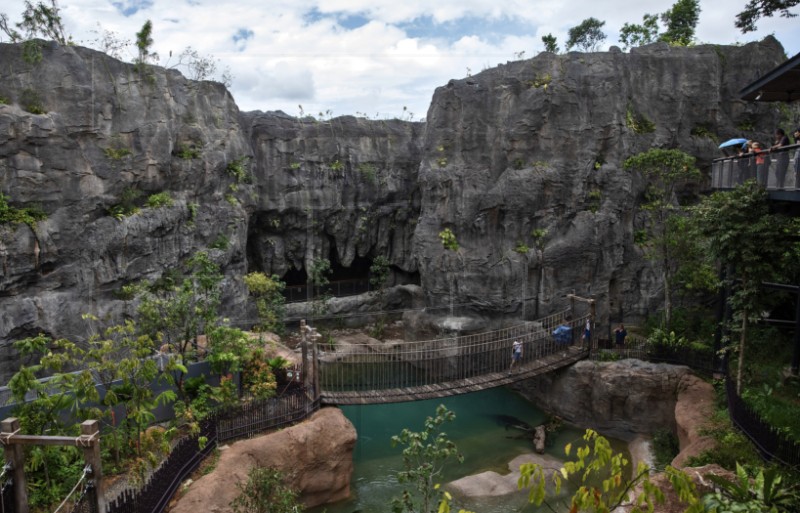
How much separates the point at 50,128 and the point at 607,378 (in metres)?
19.5

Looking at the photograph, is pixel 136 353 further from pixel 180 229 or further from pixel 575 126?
pixel 575 126

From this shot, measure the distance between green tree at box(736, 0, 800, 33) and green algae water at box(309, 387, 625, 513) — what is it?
1223 centimetres

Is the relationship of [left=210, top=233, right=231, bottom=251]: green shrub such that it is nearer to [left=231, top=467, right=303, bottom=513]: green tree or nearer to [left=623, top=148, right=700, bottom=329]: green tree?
Answer: [left=231, top=467, right=303, bottom=513]: green tree

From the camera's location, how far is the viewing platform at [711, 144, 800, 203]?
1159cm

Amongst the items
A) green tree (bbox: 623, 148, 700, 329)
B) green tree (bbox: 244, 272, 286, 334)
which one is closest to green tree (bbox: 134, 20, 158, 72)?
green tree (bbox: 244, 272, 286, 334)

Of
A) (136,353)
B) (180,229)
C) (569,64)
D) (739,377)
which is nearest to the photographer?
(136,353)

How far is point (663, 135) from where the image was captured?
77.7ft

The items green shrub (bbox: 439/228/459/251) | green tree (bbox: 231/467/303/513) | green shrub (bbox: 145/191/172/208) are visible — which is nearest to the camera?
green tree (bbox: 231/467/303/513)

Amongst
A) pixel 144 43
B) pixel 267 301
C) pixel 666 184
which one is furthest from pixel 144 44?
pixel 666 184

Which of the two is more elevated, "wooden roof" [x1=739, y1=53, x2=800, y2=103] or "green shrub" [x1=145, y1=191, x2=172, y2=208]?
"wooden roof" [x1=739, y1=53, x2=800, y2=103]

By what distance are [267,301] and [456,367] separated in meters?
10.1

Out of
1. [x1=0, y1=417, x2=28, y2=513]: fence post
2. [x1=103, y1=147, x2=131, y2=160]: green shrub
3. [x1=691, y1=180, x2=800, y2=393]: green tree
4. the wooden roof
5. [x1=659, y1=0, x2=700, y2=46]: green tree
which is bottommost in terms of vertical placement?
[x1=0, y1=417, x2=28, y2=513]: fence post

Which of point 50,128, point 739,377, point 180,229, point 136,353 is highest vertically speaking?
point 50,128

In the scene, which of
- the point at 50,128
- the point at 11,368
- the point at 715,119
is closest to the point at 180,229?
the point at 50,128
